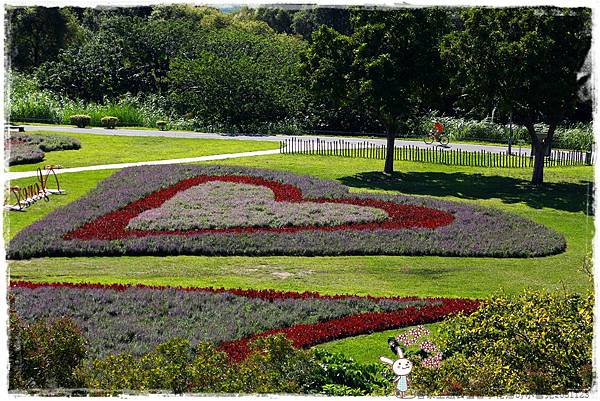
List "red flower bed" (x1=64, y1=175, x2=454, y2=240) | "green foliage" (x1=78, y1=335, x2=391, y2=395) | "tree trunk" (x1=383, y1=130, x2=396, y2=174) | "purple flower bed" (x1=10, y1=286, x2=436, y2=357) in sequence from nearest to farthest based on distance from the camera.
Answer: "green foliage" (x1=78, y1=335, x2=391, y2=395) → "purple flower bed" (x1=10, y1=286, x2=436, y2=357) → "red flower bed" (x1=64, y1=175, x2=454, y2=240) → "tree trunk" (x1=383, y1=130, x2=396, y2=174)

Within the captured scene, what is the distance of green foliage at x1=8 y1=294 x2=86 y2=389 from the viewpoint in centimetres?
1008

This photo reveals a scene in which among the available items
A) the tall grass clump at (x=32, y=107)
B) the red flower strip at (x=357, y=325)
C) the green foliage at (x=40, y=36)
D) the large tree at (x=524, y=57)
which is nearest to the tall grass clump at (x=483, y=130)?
the large tree at (x=524, y=57)

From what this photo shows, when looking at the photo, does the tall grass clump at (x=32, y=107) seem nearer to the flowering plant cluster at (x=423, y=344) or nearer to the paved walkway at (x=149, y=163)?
the paved walkway at (x=149, y=163)

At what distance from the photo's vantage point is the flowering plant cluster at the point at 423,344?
36.7 ft

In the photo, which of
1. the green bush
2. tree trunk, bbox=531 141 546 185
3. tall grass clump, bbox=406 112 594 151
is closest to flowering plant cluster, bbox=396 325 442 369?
the green bush

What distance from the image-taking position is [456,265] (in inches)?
745

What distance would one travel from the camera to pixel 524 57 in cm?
2702

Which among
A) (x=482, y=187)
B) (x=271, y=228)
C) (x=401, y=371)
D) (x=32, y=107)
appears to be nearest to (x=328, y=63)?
(x=482, y=187)

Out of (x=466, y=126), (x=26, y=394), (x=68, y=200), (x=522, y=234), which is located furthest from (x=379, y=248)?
(x=466, y=126)

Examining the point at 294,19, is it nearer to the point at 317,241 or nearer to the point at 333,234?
the point at 333,234

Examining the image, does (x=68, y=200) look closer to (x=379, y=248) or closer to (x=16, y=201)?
(x=16, y=201)

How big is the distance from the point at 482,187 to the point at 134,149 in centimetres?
1515

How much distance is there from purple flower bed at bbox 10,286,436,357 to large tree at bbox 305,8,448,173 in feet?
50.0

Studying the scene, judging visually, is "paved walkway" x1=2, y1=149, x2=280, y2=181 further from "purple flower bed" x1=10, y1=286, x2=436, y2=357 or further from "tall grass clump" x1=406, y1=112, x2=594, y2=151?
"purple flower bed" x1=10, y1=286, x2=436, y2=357
